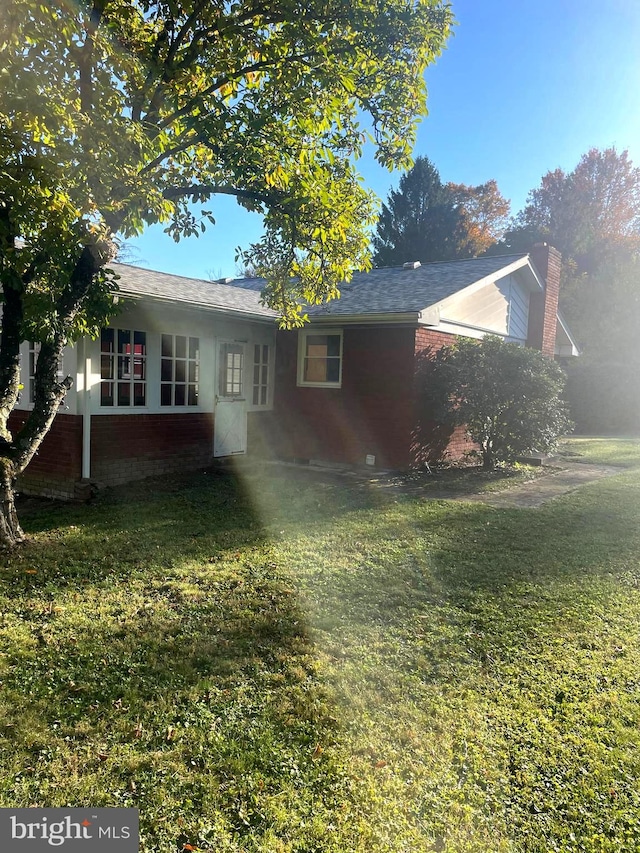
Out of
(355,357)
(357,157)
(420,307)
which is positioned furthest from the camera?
(355,357)

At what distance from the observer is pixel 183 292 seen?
10.0m

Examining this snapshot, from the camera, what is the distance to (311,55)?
5723 mm

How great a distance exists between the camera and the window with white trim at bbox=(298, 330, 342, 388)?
449 inches

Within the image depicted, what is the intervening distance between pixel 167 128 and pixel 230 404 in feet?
18.8

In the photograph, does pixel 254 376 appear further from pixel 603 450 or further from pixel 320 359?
pixel 603 450

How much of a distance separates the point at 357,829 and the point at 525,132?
16.1 meters

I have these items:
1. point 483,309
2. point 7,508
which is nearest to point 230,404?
point 7,508

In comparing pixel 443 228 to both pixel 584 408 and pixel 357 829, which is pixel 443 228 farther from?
pixel 357 829

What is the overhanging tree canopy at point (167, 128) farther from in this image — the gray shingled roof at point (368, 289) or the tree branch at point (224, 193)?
the gray shingled roof at point (368, 289)

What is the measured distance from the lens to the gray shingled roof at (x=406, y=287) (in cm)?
1033

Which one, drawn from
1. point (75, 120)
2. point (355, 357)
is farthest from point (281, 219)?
point (355, 357)

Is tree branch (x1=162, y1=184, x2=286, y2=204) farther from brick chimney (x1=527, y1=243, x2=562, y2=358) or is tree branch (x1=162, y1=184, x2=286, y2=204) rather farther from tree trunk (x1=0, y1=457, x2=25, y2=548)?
brick chimney (x1=527, y1=243, x2=562, y2=358)

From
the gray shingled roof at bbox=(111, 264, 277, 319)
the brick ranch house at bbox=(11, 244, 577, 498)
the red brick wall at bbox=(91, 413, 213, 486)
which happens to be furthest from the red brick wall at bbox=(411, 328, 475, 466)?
the red brick wall at bbox=(91, 413, 213, 486)

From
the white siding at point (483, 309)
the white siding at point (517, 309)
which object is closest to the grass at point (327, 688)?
the white siding at point (483, 309)
